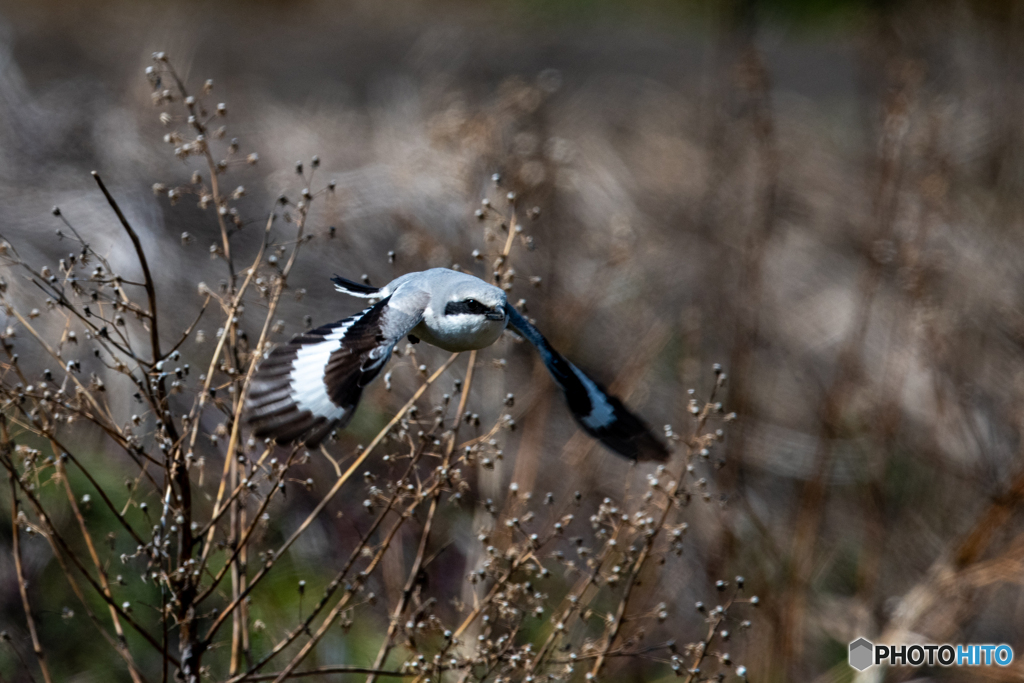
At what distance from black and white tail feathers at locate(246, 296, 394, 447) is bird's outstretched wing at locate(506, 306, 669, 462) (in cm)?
42

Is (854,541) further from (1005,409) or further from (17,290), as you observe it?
(17,290)

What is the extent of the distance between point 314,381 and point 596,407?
0.76m

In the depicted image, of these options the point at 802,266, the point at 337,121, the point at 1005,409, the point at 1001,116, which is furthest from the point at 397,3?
the point at 1005,409

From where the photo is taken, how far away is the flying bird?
1.71 metres

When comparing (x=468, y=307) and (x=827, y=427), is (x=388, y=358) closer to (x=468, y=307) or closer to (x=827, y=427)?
(x=468, y=307)

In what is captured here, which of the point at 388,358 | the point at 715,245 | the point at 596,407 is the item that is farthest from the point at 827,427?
the point at 388,358

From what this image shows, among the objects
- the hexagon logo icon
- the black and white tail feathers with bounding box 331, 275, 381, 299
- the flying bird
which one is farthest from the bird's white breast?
the hexagon logo icon

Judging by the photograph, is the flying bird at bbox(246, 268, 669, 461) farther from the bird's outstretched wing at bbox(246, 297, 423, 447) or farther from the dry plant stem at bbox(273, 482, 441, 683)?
the dry plant stem at bbox(273, 482, 441, 683)

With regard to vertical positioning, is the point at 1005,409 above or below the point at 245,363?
above

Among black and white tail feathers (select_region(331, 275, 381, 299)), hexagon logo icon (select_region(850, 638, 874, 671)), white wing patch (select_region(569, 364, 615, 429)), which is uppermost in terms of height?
hexagon logo icon (select_region(850, 638, 874, 671))

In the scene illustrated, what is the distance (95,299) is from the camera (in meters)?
1.63

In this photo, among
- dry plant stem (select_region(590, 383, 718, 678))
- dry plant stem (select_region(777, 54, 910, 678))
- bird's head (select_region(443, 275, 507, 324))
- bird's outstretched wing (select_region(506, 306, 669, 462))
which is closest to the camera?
dry plant stem (select_region(590, 383, 718, 678))

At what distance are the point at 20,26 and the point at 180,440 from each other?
9410 mm

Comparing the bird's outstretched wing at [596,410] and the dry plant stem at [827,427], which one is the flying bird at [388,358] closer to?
the bird's outstretched wing at [596,410]
